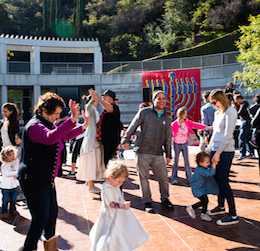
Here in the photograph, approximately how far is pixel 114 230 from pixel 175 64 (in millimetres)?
20841

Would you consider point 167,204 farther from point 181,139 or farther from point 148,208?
point 181,139

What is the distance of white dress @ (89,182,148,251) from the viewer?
2.78 metres

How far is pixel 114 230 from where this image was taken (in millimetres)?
2809

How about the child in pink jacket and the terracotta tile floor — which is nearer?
the terracotta tile floor

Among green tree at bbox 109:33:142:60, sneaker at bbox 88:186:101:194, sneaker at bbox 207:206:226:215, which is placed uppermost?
green tree at bbox 109:33:142:60

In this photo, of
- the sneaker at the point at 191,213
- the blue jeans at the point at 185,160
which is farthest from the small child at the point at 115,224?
the blue jeans at the point at 185,160

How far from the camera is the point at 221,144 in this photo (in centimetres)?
384

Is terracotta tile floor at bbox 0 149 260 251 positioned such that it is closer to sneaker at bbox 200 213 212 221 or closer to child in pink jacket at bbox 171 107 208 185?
sneaker at bbox 200 213 212 221

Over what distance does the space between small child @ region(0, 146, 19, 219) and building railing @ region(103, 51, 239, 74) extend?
740 inches

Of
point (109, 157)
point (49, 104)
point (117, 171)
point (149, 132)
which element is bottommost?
point (109, 157)

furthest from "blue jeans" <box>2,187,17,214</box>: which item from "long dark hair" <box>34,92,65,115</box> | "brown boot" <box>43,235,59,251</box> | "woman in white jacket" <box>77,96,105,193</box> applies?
"long dark hair" <box>34,92,65,115</box>

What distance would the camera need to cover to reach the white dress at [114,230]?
278 centimetres

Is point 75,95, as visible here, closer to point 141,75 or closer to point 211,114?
point 141,75

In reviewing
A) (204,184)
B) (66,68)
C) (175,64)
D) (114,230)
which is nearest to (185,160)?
(204,184)
